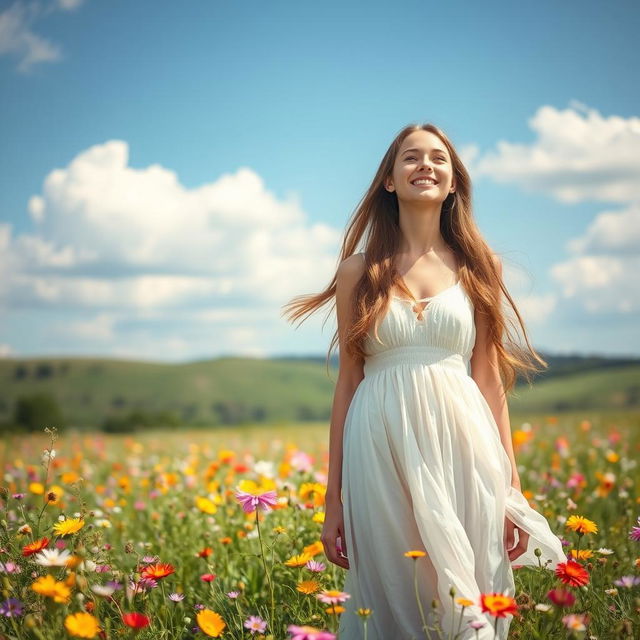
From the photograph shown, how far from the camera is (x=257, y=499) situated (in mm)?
2916

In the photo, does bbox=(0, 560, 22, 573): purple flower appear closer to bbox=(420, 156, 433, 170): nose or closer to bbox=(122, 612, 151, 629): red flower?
bbox=(122, 612, 151, 629): red flower

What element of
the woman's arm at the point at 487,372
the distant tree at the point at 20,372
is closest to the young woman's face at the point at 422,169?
the woman's arm at the point at 487,372

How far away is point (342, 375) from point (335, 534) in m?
0.67

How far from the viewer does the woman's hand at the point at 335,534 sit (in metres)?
2.97

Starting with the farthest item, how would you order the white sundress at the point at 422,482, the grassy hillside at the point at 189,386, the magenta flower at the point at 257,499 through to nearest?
the grassy hillside at the point at 189,386 → the magenta flower at the point at 257,499 → the white sundress at the point at 422,482

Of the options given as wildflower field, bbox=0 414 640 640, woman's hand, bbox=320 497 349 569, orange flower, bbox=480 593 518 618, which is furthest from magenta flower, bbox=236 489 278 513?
orange flower, bbox=480 593 518 618

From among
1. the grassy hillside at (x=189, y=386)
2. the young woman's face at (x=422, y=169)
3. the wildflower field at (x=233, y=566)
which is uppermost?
the young woman's face at (x=422, y=169)

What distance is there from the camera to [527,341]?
3311 millimetres

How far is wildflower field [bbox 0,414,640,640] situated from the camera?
8.17 ft

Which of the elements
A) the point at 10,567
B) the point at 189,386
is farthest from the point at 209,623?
the point at 189,386

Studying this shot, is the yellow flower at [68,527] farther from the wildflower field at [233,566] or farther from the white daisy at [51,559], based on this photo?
the white daisy at [51,559]

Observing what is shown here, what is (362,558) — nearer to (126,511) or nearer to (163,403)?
(126,511)

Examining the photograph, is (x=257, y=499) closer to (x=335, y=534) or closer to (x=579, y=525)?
(x=335, y=534)

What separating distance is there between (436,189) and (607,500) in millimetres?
3690
